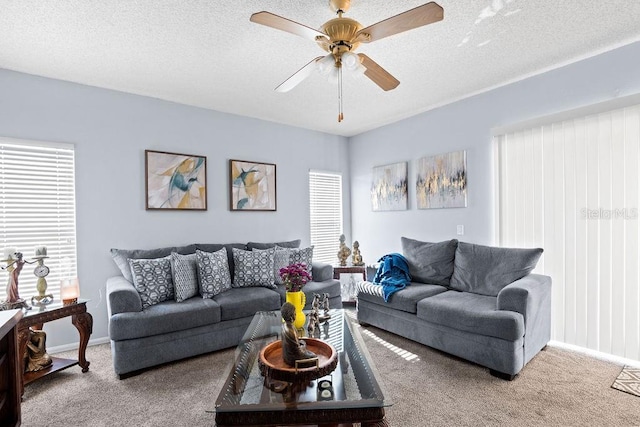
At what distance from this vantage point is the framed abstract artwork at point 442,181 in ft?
12.8

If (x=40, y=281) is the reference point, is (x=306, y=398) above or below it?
below

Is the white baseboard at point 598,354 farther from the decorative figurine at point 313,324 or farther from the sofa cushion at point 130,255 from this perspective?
the sofa cushion at point 130,255

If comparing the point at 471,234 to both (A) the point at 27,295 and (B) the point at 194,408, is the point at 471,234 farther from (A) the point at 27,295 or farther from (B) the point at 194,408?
(A) the point at 27,295

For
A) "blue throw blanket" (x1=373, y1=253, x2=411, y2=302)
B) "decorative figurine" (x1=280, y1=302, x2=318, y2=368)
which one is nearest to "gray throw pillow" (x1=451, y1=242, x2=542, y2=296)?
"blue throw blanket" (x1=373, y1=253, x2=411, y2=302)

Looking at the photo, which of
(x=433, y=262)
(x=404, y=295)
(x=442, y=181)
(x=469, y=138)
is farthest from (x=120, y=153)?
(x=469, y=138)

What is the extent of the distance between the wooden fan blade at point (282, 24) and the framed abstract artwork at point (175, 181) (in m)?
2.46

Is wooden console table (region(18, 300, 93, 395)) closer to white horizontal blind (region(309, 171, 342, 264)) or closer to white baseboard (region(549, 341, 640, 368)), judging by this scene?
white horizontal blind (region(309, 171, 342, 264))

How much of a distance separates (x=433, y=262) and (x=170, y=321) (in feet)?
8.90

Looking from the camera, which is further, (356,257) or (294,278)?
(356,257)

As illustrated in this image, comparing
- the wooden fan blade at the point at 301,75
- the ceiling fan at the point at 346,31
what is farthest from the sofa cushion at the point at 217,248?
the ceiling fan at the point at 346,31

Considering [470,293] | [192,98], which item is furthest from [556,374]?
[192,98]

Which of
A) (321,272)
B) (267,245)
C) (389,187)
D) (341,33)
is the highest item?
(341,33)

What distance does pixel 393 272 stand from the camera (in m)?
3.69

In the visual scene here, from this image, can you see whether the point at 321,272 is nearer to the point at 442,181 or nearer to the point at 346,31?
the point at 442,181
